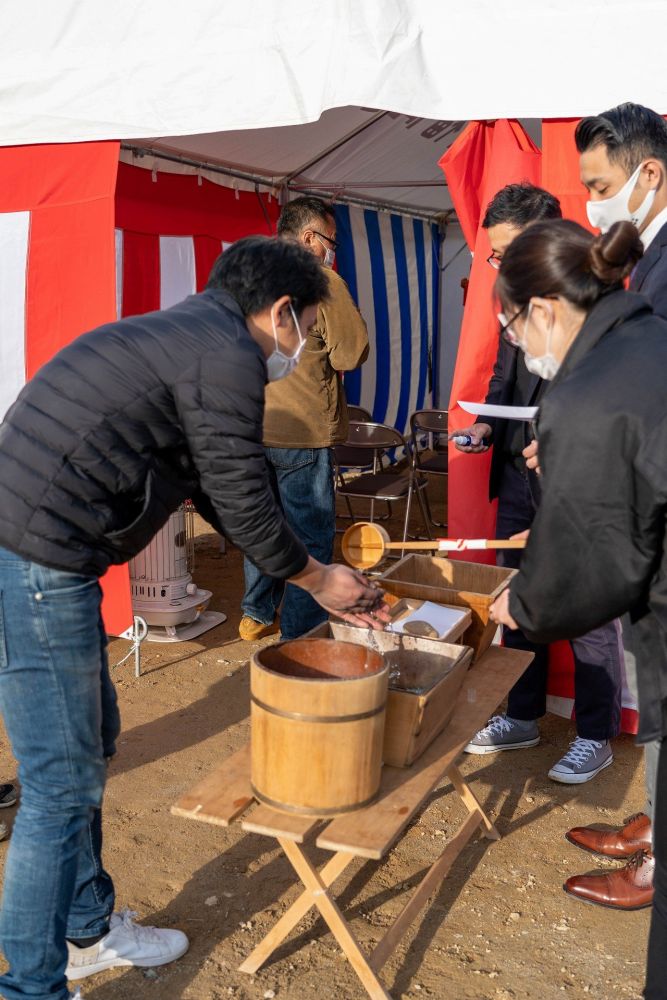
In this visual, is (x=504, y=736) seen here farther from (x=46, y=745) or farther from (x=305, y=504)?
(x=46, y=745)

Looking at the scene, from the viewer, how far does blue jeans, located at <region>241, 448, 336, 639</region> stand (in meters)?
3.76

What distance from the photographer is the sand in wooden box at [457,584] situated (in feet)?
8.39

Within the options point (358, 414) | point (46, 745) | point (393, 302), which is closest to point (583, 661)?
point (46, 745)

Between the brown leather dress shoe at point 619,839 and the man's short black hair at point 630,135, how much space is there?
6.11 ft

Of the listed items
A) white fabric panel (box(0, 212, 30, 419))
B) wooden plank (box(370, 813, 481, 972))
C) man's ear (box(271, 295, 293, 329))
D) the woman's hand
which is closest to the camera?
the woman's hand

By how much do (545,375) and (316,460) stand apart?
6.96 feet

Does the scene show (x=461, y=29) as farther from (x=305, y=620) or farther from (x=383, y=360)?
(x=383, y=360)

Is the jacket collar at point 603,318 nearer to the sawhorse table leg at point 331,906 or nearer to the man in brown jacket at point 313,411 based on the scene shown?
the sawhorse table leg at point 331,906

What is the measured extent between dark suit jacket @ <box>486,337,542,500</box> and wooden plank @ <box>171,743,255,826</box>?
1651mm

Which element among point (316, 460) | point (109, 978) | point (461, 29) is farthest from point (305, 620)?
point (461, 29)

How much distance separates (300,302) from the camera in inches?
72.3

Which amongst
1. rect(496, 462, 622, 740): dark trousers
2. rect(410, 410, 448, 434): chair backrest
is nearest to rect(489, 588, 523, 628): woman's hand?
rect(496, 462, 622, 740): dark trousers

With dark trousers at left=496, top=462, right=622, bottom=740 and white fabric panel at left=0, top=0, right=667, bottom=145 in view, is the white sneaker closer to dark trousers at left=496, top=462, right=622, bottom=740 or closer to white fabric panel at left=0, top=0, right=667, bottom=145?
dark trousers at left=496, top=462, right=622, bottom=740

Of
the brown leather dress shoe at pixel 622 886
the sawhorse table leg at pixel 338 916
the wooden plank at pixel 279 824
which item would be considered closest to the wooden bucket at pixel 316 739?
the wooden plank at pixel 279 824
